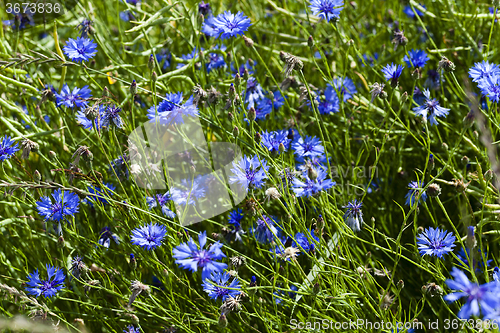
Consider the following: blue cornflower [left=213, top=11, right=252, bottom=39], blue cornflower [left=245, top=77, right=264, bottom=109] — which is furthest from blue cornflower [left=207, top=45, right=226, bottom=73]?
blue cornflower [left=213, top=11, right=252, bottom=39]

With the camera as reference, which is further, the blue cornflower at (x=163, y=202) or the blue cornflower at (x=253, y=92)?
the blue cornflower at (x=253, y=92)

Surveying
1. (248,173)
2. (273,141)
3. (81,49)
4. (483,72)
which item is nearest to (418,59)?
(483,72)

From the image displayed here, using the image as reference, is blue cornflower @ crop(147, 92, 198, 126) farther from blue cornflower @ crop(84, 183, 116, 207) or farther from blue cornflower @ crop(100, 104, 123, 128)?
blue cornflower @ crop(84, 183, 116, 207)

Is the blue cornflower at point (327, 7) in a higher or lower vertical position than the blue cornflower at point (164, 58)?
lower

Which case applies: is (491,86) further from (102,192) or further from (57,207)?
(57,207)

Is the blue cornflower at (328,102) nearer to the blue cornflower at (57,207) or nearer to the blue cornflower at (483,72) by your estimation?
the blue cornflower at (483,72)

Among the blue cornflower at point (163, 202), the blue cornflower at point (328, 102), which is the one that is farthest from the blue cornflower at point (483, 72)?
the blue cornflower at point (163, 202)

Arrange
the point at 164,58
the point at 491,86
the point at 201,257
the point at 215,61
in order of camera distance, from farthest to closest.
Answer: the point at 164,58 → the point at 215,61 → the point at 491,86 → the point at 201,257
